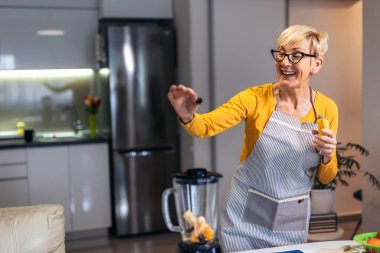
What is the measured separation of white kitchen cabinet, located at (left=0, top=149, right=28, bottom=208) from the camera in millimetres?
4016

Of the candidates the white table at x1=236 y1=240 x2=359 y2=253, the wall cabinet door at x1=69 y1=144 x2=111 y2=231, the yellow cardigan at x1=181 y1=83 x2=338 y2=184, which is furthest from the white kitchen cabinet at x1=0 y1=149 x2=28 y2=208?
the white table at x1=236 y1=240 x2=359 y2=253

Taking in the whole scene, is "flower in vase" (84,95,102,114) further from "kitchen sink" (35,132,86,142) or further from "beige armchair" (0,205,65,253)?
"beige armchair" (0,205,65,253)

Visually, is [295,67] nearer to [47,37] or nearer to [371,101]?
[371,101]

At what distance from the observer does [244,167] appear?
181 centimetres

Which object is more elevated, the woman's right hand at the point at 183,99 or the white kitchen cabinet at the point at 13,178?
the woman's right hand at the point at 183,99

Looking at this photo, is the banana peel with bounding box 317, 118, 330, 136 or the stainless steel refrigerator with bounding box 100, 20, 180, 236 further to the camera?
the stainless steel refrigerator with bounding box 100, 20, 180, 236

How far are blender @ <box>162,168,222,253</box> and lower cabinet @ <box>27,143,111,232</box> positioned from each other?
2.93 m

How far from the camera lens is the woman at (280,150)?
1.72 m

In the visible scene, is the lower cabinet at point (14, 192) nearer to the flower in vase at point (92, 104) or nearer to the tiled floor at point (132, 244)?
the tiled floor at point (132, 244)

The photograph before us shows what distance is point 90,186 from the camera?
424cm

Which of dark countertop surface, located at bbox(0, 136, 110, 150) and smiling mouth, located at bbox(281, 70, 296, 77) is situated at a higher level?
smiling mouth, located at bbox(281, 70, 296, 77)

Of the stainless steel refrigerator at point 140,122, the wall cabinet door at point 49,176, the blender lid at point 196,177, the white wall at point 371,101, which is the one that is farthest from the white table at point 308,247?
the wall cabinet door at point 49,176

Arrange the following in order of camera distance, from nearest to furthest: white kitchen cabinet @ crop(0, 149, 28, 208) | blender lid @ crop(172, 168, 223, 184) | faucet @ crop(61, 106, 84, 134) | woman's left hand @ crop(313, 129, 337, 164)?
1. blender lid @ crop(172, 168, 223, 184)
2. woman's left hand @ crop(313, 129, 337, 164)
3. white kitchen cabinet @ crop(0, 149, 28, 208)
4. faucet @ crop(61, 106, 84, 134)

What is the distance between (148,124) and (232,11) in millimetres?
1229
